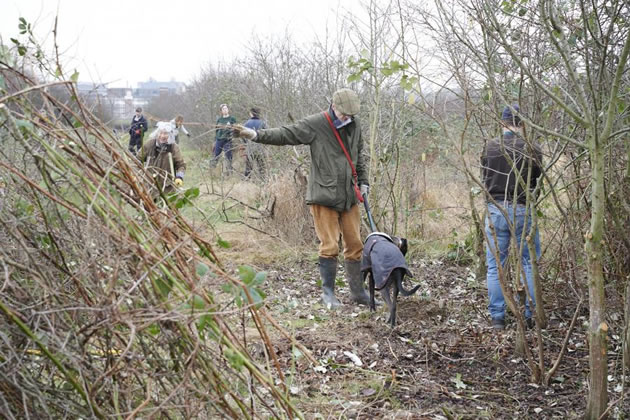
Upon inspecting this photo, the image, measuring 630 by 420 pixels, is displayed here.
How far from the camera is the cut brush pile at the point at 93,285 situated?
224 centimetres

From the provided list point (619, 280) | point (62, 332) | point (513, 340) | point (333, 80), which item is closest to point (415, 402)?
point (513, 340)

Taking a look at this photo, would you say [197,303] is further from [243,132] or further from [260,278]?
[243,132]

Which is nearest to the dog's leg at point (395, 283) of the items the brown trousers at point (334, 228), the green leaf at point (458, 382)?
the brown trousers at point (334, 228)

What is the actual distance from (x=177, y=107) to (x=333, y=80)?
15.7 m

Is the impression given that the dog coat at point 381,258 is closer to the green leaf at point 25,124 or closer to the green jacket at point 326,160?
the green jacket at point 326,160

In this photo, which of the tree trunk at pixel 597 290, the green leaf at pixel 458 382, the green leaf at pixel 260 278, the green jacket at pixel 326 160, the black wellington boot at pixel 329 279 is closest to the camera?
the green leaf at pixel 260 278

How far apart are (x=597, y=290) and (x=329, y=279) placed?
10.9 feet

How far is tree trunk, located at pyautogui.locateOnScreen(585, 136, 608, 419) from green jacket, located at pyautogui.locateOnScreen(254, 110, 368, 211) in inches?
115

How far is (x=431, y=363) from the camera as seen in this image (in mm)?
4566

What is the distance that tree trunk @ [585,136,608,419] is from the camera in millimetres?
3052

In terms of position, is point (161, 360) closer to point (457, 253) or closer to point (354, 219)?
point (354, 219)

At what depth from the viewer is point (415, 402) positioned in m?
3.89

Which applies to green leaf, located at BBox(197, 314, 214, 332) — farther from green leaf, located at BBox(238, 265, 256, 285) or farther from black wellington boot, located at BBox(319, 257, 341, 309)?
black wellington boot, located at BBox(319, 257, 341, 309)

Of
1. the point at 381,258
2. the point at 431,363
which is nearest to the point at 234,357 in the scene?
the point at 431,363
